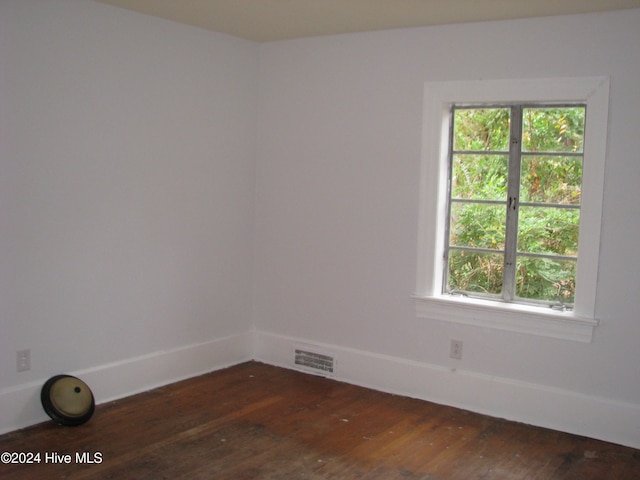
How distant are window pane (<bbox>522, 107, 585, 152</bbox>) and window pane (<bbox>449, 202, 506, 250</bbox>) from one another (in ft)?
1.45

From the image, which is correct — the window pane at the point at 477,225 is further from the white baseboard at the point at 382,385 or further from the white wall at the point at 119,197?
the white wall at the point at 119,197

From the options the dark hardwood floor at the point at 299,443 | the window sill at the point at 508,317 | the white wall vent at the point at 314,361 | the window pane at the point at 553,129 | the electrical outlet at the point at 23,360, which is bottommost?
the dark hardwood floor at the point at 299,443

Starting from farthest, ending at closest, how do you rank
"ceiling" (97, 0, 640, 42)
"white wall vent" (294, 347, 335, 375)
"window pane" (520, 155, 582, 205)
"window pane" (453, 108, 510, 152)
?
"white wall vent" (294, 347, 335, 375) → "window pane" (453, 108, 510, 152) → "window pane" (520, 155, 582, 205) → "ceiling" (97, 0, 640, 42)

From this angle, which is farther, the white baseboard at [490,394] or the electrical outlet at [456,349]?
the electrical outlet at [456,349]

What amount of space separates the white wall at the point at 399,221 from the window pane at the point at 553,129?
0.83 ft

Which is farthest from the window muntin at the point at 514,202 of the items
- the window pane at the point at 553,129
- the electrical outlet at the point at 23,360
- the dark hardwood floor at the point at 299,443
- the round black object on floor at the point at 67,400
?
the electrical outlet at the point at 23,360

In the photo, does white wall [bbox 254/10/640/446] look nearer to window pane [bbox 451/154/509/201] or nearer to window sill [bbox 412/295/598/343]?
window sill [bbox 412/295/598/343]

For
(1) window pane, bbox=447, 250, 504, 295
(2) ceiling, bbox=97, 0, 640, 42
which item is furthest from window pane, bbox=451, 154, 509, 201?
(2) ceiling, bbox=97, 0, 640, 42

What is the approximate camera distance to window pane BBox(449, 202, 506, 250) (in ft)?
13.5

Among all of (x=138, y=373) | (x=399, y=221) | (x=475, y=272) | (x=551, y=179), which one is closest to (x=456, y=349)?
(x=475, y=272)

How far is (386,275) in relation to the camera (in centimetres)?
440

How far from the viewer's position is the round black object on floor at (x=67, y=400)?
358cm

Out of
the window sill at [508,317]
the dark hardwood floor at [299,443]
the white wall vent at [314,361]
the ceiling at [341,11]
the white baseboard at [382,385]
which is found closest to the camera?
the dark hardwood floor at [299,443]

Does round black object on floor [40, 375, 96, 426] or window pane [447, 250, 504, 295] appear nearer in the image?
round black object on floor [40, 375, 96, 426]
